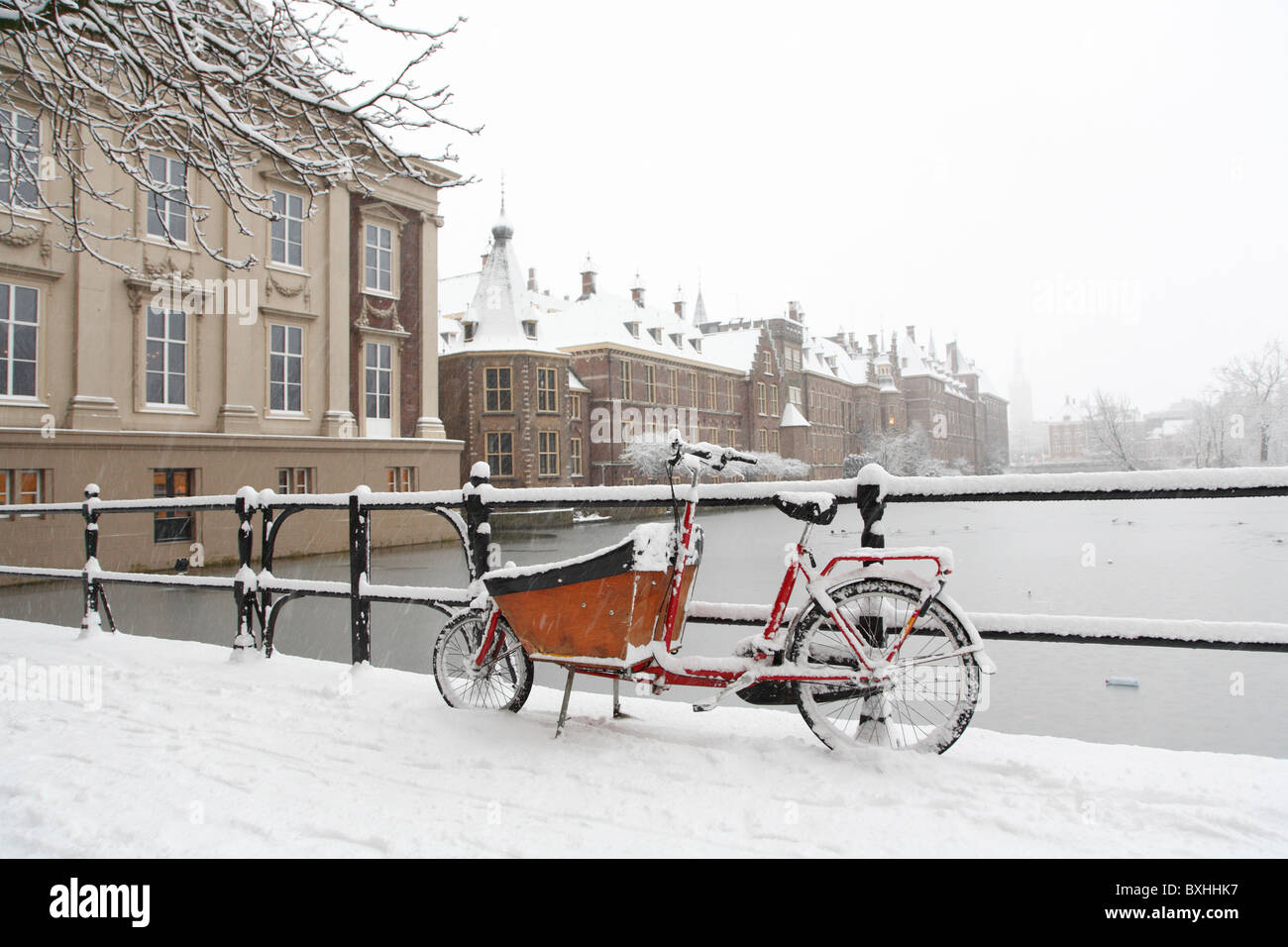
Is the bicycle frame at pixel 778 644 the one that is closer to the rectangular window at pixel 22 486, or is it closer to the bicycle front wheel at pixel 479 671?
the bicycle front wheel at pixel 479 671

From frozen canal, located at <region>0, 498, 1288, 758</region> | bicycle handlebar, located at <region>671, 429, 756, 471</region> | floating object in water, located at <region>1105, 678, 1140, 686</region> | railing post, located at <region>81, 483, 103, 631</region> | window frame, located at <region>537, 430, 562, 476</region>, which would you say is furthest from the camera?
window frame, located at <region>537, 430, 562, 476</region>

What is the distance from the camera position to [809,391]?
Result: 64375 mm

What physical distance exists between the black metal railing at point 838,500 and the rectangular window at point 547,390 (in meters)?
32.1

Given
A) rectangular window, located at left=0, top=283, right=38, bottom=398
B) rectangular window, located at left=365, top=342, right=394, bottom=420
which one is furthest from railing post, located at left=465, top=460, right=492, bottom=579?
rectangular window, located at left=365, top=342, right=394, bottom=420

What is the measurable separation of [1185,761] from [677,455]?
2.26 metres

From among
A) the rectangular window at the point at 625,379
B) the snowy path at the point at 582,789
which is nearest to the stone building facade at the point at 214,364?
the snowy path at the point at 582,789

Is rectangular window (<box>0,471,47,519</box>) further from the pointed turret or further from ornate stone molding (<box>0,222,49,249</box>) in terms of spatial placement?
the pointed turret

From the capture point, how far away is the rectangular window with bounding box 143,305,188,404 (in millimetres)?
17156

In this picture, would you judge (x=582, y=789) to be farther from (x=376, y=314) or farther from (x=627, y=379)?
(x=627, y=379)

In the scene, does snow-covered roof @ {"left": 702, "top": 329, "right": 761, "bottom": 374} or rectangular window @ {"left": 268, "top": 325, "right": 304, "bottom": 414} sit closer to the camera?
Result: rectangular window @ {"left": 268, "top": 325, "right": 304, "bottom": 414}

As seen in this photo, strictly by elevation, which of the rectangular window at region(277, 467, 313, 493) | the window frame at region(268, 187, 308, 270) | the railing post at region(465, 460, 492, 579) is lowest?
the railing post at region(465, 460, 492, 579)

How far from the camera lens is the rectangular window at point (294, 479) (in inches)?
768

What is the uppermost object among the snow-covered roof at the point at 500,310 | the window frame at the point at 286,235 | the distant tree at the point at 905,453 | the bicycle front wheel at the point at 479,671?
the snow-covered roof at the point at 500,310
